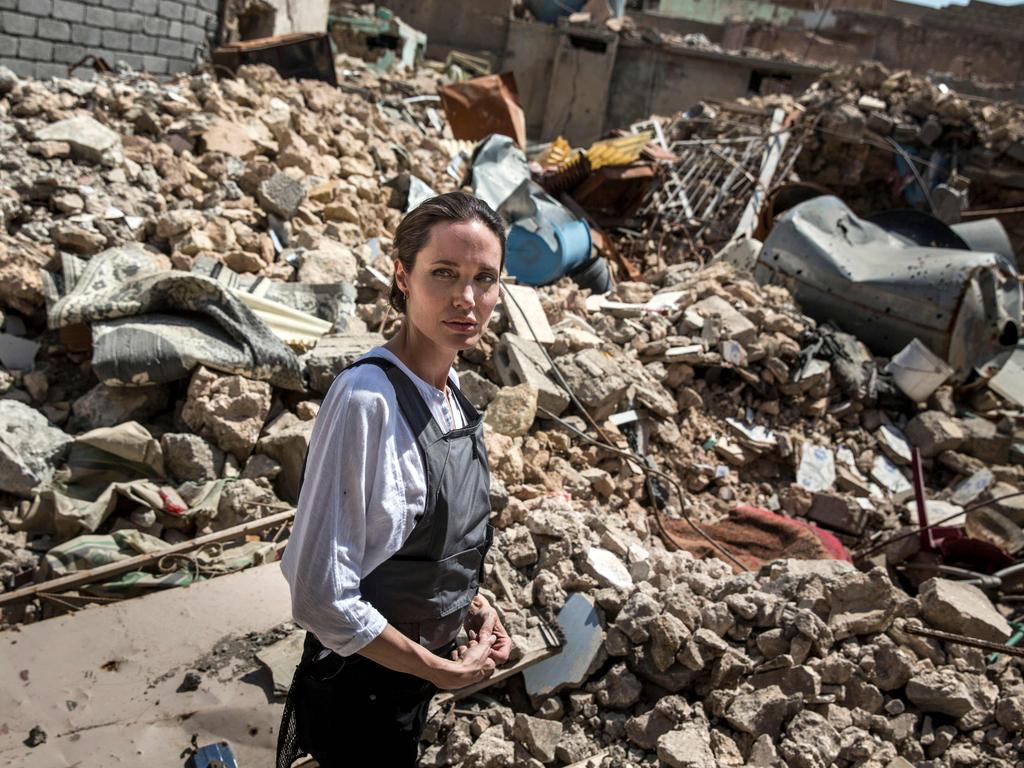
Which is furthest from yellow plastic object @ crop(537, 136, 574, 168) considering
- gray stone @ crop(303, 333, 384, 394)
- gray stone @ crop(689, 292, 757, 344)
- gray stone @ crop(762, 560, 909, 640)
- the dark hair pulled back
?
the dark hair pulled back

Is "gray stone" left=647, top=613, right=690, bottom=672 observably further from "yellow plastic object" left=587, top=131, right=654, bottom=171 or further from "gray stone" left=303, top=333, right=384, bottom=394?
"yellow plastic object" left=587, top=131, right=654, bottom=171

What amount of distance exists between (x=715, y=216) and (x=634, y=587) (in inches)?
288

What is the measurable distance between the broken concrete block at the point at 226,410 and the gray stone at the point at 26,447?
0.61 metres

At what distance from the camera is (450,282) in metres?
1.46

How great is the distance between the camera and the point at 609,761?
2596 millimetres

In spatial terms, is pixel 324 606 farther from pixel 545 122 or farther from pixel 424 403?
pixel 545 122

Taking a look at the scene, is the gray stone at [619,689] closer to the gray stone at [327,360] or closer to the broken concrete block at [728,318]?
the gray stone at [327,360]

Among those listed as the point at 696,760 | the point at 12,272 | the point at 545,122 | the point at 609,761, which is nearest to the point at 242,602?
the point at 609,761

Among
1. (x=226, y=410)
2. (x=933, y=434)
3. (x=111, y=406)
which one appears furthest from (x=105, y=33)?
(x=933, y=434)

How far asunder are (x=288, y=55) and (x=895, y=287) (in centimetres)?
762

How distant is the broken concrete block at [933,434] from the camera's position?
20.2 feet

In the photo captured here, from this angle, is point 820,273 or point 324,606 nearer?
point 324,606

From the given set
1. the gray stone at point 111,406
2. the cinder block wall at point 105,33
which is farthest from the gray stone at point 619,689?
the cinder block wall at point 105,33

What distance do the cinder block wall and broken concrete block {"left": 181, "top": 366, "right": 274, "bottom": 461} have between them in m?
5.73
